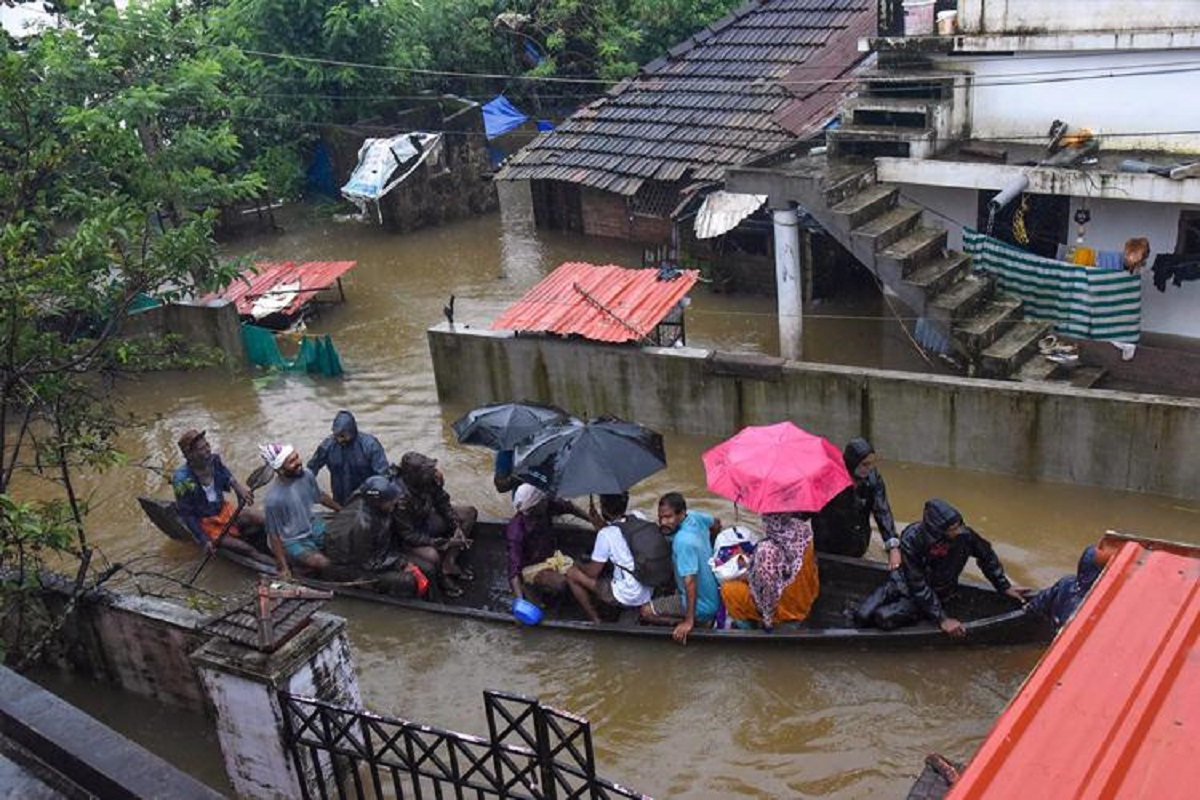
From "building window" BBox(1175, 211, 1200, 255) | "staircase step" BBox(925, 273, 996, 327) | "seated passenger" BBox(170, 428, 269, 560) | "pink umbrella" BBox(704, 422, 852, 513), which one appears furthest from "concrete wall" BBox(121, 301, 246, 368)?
Result: "building window" BBox(1175, 211, 1200, 255)

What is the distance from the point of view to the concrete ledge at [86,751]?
3666 millimetres

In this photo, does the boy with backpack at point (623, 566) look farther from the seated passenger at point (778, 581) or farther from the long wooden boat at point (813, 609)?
the seated passenger at point (778, 581)

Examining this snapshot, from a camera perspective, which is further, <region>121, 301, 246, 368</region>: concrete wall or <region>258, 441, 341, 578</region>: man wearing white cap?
<region>121, 301, 246, 368</region>: concrete wall

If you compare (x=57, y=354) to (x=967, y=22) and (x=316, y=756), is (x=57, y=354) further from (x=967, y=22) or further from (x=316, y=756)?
(x=967, y=22)

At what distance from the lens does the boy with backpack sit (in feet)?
27.6

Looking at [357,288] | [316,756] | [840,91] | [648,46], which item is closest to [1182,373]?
[840,91]

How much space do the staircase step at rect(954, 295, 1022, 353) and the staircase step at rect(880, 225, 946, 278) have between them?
64 cm

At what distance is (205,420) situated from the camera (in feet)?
49.9

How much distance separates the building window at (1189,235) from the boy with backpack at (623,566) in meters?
8.27

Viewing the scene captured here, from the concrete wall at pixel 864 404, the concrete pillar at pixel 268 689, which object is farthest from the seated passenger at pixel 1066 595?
the concrete pillar at pixel 268 689

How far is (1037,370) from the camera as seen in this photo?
1233 cm

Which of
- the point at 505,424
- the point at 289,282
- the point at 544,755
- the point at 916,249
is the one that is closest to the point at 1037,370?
the point at 916,249

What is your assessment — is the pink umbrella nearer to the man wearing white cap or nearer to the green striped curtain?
the man wearing white cap

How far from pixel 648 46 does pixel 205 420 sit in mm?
15122
